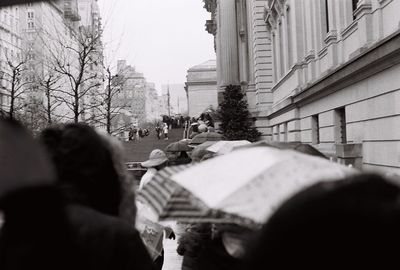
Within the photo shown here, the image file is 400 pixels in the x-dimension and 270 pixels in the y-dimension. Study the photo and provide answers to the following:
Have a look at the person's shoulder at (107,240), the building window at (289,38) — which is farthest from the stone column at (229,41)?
the person's shoulder at (107,240)

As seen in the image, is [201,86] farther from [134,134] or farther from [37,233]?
[37,233]

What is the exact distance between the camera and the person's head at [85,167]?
8.48ft

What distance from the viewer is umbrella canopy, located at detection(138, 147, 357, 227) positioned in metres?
2.79

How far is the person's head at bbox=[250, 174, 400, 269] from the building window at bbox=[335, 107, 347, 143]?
613 inches

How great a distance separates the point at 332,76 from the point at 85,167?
13966 mm

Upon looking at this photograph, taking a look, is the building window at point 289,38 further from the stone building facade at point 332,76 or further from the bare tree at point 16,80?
the bare tree at point 16,80

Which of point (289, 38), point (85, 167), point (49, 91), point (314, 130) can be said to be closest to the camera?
point (85, 167)

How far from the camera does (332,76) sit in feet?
51.9

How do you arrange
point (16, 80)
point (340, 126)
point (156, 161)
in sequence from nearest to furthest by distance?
point (156, 161) < point (340, 126) < point (16, 80)

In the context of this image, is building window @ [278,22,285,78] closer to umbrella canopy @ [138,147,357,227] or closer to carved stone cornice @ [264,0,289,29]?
carved stone cornice @ [264,0,289,29]

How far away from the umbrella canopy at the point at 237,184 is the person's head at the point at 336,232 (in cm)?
133

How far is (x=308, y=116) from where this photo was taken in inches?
839

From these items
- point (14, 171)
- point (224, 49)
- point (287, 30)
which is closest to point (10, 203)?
point (14, 171)

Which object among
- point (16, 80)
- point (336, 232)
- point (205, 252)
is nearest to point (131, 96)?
point (16, 80)
